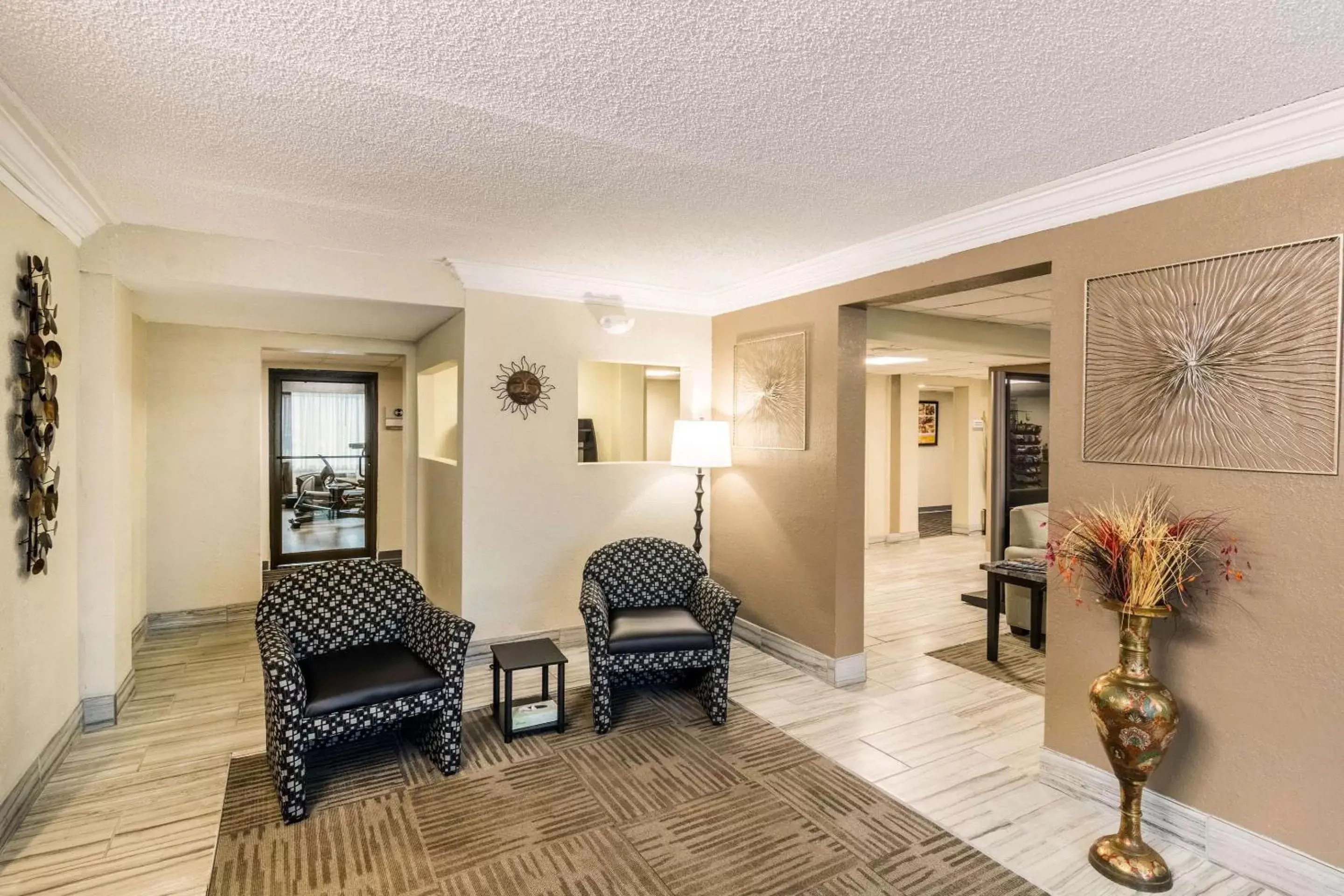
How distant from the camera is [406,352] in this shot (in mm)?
5691

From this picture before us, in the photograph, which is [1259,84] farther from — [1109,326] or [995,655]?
[995,655]

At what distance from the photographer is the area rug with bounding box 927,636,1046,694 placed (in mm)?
4156

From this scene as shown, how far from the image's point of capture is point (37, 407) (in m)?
2.71

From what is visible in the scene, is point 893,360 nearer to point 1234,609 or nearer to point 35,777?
point 1234,609

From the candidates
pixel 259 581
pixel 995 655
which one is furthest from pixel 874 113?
pixel 259 581

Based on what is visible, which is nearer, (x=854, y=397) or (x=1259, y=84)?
(x=1259, y=84)

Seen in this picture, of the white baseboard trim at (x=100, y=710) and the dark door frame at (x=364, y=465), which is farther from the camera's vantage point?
the dark door frame at (x=364, y=465)

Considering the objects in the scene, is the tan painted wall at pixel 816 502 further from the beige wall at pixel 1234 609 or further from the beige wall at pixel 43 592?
the beige wall at pixel 43 592

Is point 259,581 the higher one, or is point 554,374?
point 554,374

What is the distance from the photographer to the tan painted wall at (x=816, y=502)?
4020 millimetres

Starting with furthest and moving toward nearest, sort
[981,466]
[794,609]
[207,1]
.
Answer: [981,466], [794,609], [207,1]

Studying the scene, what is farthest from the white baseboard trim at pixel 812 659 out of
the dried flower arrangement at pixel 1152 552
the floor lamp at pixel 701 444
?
the dried flower arrangement at pixel 1152 552

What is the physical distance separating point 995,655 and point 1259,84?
353 centimetres

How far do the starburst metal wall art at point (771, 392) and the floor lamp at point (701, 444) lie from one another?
0.24m
